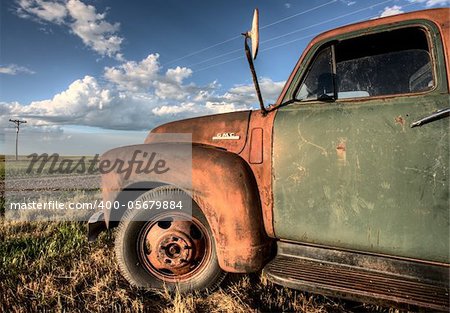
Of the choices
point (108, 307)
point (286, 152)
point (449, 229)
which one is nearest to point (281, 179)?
point (286, 152)

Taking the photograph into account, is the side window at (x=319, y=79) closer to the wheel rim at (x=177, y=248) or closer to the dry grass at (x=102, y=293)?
the wheel rim at (x=177, y=248)

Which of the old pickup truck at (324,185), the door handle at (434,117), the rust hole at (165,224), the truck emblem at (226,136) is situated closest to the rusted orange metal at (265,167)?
the old pickup truck at (324,185)

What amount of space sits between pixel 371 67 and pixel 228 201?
1.54 m

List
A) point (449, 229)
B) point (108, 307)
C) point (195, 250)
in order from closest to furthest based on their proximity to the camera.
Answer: point (449, 229) → point (108, 307) → point (195, 250)

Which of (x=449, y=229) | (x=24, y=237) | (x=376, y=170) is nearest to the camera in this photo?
(x=449, y=229)

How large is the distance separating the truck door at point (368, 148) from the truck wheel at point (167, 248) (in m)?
0.66

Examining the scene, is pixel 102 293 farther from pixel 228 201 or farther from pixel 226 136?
pixel 226 136

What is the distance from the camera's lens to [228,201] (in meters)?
2.45

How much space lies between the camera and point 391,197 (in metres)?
2.15

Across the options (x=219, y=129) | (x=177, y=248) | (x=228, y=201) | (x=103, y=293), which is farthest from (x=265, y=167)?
(x=103, y=293)

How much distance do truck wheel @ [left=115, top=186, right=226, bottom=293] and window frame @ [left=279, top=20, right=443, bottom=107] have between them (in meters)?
1.21

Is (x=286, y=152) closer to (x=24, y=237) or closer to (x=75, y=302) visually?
(x=75, y=302)

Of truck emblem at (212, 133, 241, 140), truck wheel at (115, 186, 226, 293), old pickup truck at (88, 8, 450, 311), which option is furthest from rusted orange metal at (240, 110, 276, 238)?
truck wheel at (115, 186, 226, 293)

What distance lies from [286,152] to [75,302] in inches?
76.6
